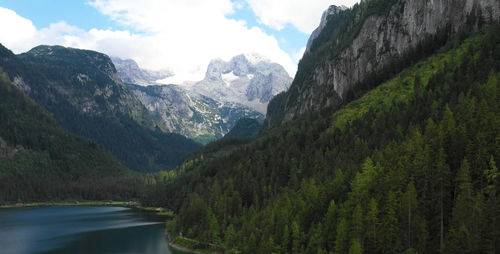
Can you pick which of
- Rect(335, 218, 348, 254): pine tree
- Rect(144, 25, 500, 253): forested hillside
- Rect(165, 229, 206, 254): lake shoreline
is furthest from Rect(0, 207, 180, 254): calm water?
Rect(335, 218, 348, 254): pine tree

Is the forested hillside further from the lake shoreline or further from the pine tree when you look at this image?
the lake shoreline

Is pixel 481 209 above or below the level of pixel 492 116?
below

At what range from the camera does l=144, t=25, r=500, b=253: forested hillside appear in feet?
268

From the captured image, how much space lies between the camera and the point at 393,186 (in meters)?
93.0

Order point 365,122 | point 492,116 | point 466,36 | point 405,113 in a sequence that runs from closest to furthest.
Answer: point 492,116, point 405,113, point 365,122, point 466,36

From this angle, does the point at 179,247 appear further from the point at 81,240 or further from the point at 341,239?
the point at 341,239

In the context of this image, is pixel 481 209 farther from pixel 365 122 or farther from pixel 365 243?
pixel 365 122

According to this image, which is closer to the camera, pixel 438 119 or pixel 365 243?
pixel 365 243

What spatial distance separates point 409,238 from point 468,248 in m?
12.4

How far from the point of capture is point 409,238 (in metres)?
81.9

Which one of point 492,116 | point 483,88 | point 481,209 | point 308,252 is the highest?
point 483,88

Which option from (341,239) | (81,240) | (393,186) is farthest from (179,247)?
(393,186)

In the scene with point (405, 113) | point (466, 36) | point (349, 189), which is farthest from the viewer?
point (466, 36)

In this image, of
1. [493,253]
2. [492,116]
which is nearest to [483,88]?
[492,116]
